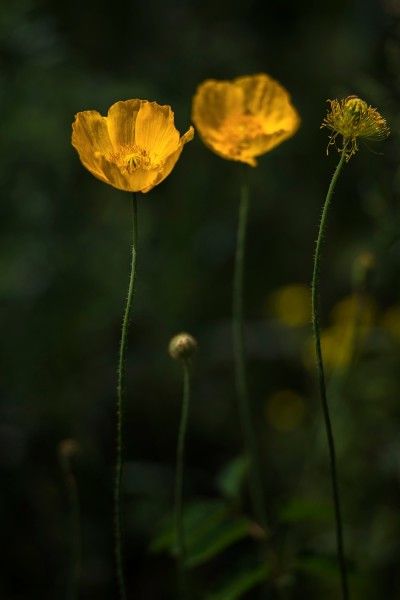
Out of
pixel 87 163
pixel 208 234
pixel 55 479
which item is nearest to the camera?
pixel 87 163

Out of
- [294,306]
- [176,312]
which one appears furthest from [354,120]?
[176,312]

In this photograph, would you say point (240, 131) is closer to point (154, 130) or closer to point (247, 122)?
point (247, 122)

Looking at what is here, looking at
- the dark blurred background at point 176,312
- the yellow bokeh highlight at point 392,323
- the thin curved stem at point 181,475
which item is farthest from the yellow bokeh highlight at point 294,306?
the thin curved stem at point 181,475

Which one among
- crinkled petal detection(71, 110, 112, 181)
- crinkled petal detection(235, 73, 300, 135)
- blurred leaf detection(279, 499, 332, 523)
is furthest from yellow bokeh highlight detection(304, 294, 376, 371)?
crinkled petal detection(71, 110, 112, 181)

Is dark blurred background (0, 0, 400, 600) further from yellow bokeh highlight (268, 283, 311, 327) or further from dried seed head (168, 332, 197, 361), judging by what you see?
dried seed head (168, 332, 197, 361)

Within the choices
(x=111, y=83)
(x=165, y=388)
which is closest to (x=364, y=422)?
(x=165, y=388)

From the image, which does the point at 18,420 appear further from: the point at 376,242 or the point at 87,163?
the point at 87,163
